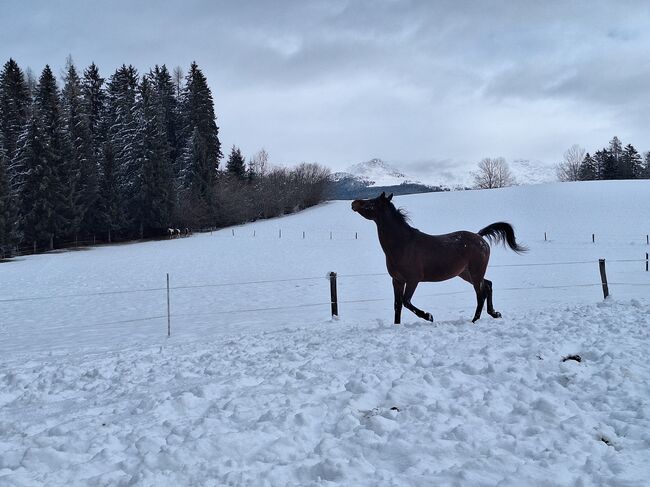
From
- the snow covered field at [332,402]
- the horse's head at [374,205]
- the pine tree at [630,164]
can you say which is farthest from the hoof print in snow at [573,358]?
the pine tree at [630,164]

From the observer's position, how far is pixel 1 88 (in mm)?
44594

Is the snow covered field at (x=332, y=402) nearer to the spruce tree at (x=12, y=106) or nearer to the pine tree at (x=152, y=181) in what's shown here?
the pine tree at (x=152, y=181)

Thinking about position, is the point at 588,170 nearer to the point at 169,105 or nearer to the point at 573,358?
the point at 169,105

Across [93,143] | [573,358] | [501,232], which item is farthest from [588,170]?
[573,358]

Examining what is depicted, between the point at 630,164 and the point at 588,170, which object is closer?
the point at 630,164

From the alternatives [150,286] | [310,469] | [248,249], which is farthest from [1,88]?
[310,469]

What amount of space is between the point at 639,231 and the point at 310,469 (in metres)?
37.9

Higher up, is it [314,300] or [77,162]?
[77,162]

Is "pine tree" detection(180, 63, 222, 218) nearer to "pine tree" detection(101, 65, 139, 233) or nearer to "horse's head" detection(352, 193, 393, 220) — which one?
"pine tree" detection(101, 65, 139, 233)

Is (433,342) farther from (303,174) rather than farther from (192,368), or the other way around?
(303,174)

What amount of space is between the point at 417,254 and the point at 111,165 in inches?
1588

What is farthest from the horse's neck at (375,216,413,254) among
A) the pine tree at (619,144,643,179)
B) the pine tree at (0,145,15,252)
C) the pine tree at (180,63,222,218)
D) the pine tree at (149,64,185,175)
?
the pine tree at (619,144,643,179)

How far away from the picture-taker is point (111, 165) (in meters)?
40.9

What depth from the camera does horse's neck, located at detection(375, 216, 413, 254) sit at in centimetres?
745
